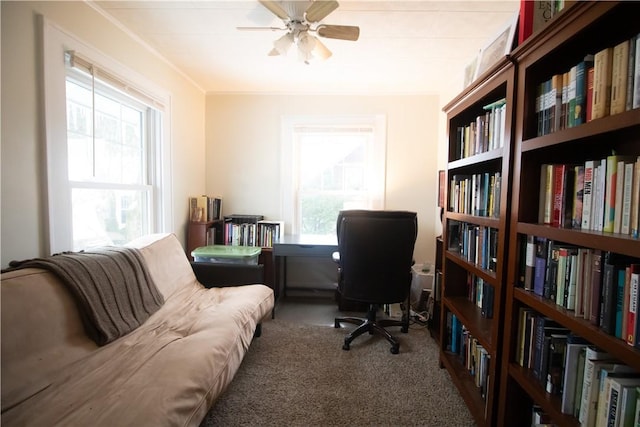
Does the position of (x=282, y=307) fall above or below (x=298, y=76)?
below

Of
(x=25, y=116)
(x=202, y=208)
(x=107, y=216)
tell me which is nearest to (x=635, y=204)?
(x=25, y=116)

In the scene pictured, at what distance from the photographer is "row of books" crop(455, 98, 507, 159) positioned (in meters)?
1.21

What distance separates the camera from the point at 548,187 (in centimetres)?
96

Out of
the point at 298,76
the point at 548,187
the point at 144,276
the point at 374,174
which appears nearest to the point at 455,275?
the point at 548,187

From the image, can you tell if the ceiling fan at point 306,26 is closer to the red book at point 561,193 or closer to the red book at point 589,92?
the red book at point 589,92

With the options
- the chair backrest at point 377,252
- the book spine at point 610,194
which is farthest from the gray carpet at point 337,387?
the book spine at point 610,194

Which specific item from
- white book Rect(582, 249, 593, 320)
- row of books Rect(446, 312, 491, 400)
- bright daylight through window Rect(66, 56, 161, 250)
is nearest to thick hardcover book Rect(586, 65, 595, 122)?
white book Rect(582, 249, 593, 320)

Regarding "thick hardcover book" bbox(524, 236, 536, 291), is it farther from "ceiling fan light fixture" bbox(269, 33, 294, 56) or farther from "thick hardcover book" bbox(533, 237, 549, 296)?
"ceiling fan light fixture" bbox(269, 33, 294, 56)

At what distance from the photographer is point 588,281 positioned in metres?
0.80

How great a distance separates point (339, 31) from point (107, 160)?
6.17 feet

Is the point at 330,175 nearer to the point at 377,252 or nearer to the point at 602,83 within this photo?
the point at 377,252

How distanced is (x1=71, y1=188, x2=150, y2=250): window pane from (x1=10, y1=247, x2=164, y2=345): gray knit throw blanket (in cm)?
37

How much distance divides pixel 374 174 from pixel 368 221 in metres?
1.31

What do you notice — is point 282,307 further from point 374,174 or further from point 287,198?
point 374,174
